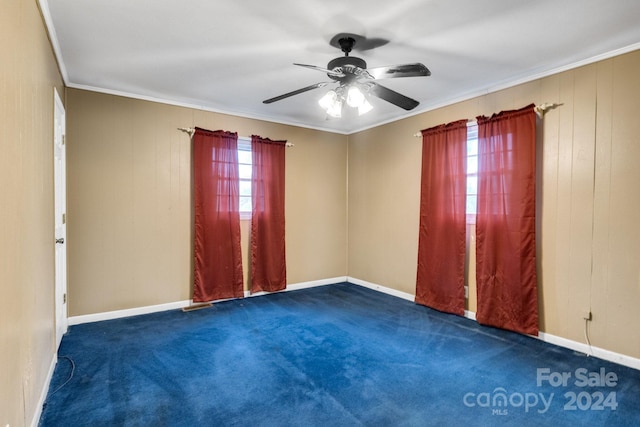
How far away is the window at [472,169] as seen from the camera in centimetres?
378

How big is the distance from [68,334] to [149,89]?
2674 mm

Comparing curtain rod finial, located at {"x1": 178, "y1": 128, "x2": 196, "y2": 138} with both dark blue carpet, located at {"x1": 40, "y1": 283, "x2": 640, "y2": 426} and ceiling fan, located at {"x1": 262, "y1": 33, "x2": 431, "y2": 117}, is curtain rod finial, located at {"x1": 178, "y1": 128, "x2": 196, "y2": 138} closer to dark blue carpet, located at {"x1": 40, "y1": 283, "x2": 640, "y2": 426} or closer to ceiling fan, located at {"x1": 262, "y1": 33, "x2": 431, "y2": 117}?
ceiling fan, located at {"x1": 262, "y1": 33, "x2": 431, "y2": 117}

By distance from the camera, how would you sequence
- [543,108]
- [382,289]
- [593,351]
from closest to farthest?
[593,351] < [543,108] < [382,289]

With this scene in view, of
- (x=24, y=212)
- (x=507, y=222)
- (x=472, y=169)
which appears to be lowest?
(x=507, y=222)

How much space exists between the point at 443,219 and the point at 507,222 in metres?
0.75

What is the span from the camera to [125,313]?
12.5ft

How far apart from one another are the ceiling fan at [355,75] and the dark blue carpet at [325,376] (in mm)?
2127

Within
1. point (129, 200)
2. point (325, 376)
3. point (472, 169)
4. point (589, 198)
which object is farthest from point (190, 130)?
point (589, 198)

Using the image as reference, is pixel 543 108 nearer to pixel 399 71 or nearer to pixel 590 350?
pixel 399 71

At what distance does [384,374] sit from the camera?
256 cm

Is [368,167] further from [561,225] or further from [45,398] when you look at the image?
[45,398]

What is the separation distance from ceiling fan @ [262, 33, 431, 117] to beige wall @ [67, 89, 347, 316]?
2189 mm

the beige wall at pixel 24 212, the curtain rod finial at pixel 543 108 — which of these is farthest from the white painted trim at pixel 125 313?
the curtain rod finial at pixel 543 108

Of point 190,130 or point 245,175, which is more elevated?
point 190,130
